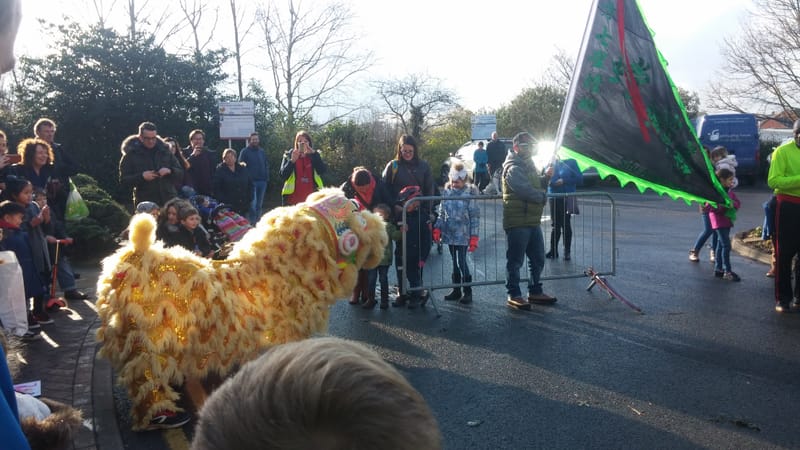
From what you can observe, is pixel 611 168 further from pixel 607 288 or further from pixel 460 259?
pixel 460 259

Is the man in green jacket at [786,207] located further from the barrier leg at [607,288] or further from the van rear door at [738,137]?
the van rear door at [738,137]

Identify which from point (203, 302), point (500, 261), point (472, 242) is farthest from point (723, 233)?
point (203, 302)

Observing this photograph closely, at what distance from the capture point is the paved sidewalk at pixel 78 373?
14.5 ft

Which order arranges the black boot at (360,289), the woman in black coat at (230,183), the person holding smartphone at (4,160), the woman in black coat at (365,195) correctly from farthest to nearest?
the woman in black coat at (230,183) → the black boot at (360,289) → the woman in black coat at (365,195) → the person holding smartphone at (4,160)

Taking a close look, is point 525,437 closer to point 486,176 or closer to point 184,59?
point 184,59

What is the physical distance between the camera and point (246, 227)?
25.8 ft

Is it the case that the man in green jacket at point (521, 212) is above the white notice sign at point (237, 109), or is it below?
below

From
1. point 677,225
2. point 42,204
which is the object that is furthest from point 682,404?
point 677,225

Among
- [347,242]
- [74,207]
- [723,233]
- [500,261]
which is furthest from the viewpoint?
[500,261]

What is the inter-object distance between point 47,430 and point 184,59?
1841 centimetres

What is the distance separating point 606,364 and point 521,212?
2.43m

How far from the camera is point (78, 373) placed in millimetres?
5504

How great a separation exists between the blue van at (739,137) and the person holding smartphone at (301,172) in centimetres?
2002

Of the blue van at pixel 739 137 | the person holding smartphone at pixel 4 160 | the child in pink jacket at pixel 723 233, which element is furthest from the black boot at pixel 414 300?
the blue van at pixel 739 137
